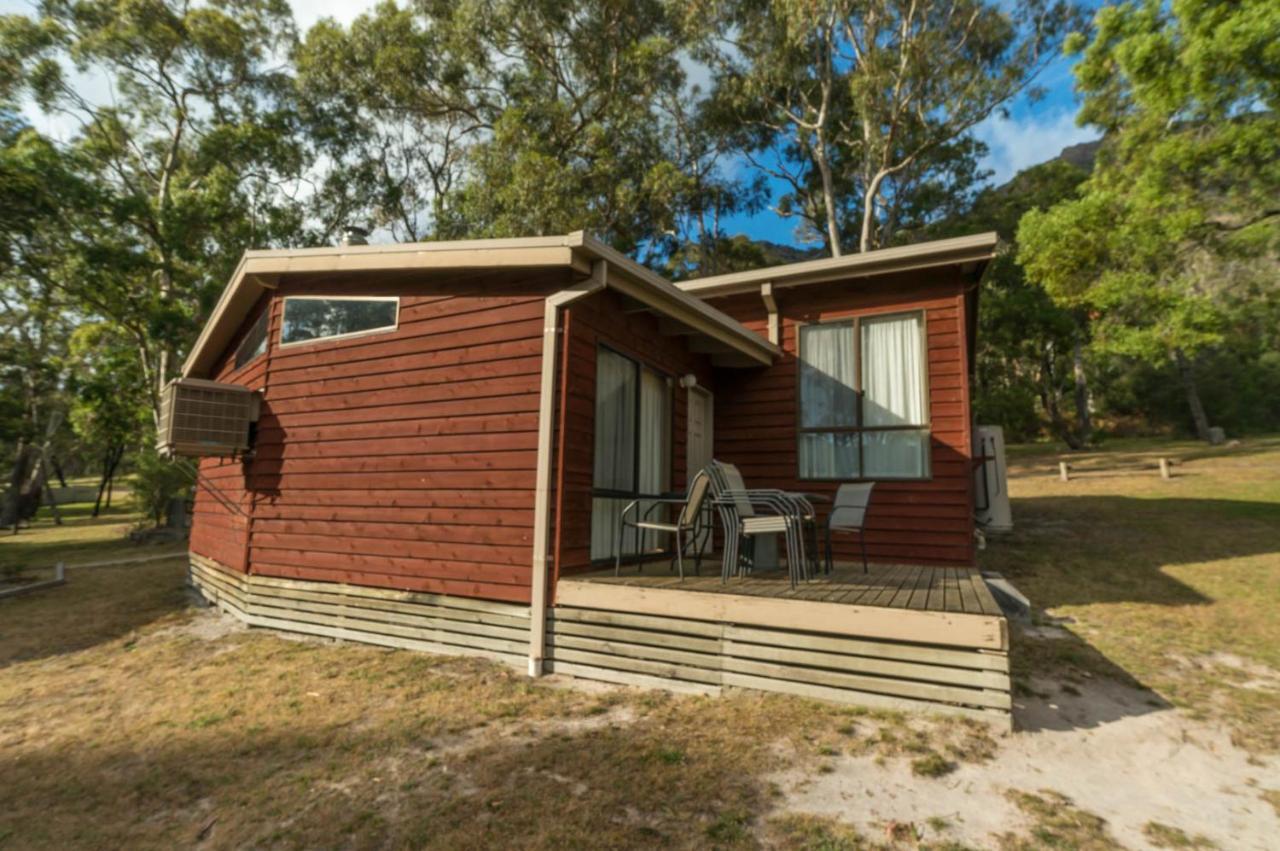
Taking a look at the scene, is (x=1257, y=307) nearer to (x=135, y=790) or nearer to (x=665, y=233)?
(x=665, y=233)

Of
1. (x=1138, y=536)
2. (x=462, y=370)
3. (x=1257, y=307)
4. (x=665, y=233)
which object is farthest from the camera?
(x=665, y=233)

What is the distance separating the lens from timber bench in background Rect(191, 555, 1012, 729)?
3449 millimetres

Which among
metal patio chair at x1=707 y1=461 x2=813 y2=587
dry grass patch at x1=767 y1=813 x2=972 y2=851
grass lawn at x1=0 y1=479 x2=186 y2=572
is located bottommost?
grass lawn at x1=0 y1=479 x2=186 y2=572

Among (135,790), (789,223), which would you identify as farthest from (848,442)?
(789,223)

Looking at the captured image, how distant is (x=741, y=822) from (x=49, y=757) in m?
3.92

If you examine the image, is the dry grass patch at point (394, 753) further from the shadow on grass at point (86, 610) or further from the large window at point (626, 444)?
the large window at point (626, 444)

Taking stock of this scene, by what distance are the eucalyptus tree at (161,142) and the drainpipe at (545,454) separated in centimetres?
1655

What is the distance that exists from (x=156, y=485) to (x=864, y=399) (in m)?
17.2

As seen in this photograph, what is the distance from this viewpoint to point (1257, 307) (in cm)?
1109

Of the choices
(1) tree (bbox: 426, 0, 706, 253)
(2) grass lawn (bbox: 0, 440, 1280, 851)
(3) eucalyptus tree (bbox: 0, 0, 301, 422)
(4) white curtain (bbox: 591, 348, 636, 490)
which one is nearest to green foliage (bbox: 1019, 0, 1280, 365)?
(2) grass lawn (bbox: 0, 440, 1280, 851)

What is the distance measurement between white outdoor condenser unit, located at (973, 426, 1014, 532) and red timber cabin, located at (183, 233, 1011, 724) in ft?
6.07

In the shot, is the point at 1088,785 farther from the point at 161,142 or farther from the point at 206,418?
the point at 161,142

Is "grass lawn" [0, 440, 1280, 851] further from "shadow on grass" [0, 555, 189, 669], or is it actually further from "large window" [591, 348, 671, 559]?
"large window" [591, 348, 671, 559]

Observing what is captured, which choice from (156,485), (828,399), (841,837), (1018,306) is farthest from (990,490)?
(156,485)
